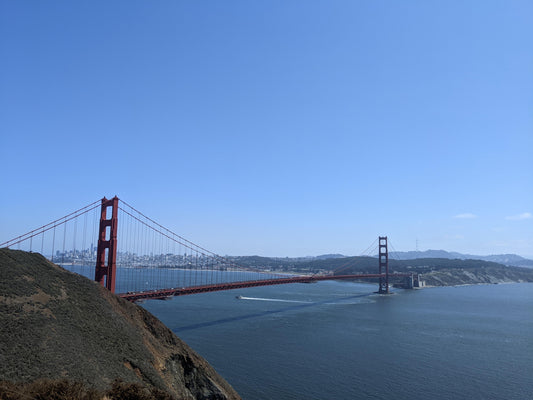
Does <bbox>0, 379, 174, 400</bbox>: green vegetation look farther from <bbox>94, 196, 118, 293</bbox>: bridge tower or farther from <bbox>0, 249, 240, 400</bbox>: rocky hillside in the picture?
<bbox>94, 196, 118, 293</bbox>: bridge tower

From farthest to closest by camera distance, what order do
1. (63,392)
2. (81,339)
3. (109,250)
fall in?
(109,250)
(81,339)
(63,392)

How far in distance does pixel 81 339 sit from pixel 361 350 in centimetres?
2610

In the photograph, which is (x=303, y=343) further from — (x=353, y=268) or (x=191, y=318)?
(x=353, y=268)

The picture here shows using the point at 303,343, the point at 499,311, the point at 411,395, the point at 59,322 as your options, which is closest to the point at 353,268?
the point at 499,311

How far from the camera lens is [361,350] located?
111ft

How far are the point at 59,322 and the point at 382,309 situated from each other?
56.0 meters

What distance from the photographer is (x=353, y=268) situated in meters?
159

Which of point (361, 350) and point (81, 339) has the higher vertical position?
point (81, 339)

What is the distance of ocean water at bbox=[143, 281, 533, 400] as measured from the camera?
24.4m

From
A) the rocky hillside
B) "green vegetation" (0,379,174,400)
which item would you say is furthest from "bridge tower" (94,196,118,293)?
"green vegetation" (0,379,174,400)

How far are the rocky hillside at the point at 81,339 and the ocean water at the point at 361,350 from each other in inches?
232

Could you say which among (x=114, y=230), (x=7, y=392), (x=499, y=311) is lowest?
(x=499, y=311)

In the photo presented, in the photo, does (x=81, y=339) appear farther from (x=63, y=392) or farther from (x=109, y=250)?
(x=109, y=250)

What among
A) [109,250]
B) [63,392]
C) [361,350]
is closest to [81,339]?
[63,392]
